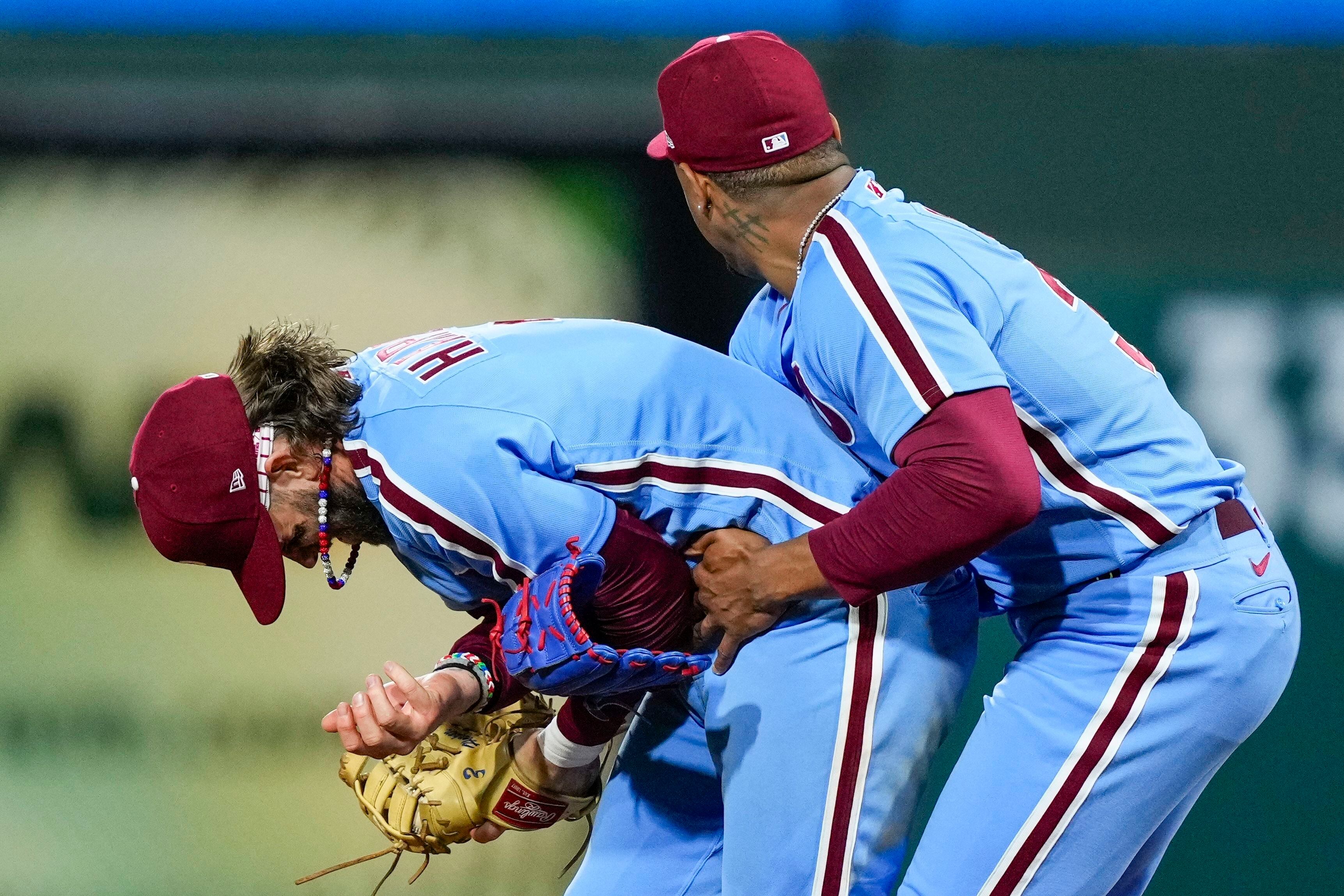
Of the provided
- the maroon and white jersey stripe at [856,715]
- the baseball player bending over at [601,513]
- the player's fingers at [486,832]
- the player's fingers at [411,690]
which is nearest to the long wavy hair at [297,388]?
the baseball player bending over at [601,513]

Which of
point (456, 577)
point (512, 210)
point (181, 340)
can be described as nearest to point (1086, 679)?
point (456, 577)

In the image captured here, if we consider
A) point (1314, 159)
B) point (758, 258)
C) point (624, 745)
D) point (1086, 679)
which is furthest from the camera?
point (1314, 159)

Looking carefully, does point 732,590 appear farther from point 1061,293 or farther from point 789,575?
point 1061,293

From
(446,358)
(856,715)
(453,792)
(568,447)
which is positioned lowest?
(453,792)

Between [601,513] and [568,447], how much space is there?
95 millimetres

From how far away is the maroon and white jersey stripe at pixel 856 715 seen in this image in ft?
5.72

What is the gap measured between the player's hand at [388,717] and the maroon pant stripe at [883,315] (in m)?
0.73

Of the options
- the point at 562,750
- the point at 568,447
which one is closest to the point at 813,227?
the point at 568,447

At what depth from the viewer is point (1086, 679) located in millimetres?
Answer: 1714

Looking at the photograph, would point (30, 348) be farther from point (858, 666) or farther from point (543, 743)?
point (858, 666)

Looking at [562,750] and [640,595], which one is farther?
[562,750]

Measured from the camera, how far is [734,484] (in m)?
1.76

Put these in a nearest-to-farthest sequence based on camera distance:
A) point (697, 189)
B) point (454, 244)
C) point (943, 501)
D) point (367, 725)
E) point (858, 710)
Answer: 1. point (943, 501)
2. point (367, 725)
3. point (858, 710)
4. point (697, 189)
5. point (454, 244)

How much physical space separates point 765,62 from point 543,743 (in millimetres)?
1136
